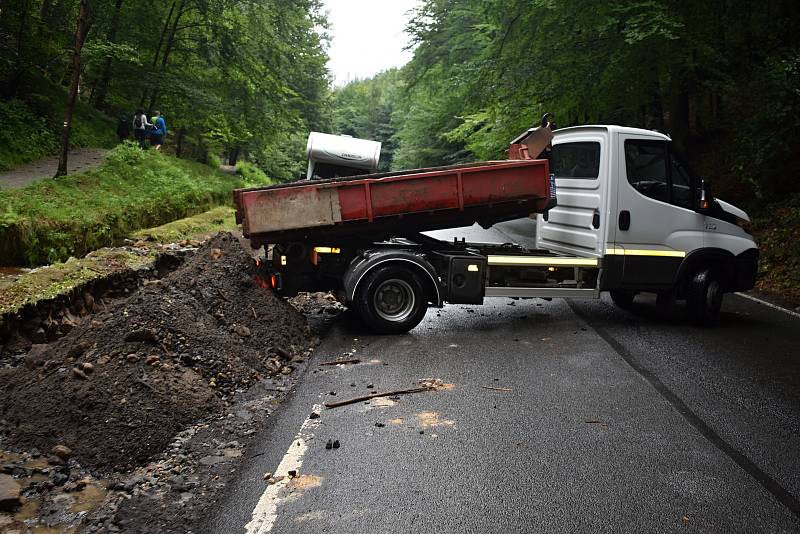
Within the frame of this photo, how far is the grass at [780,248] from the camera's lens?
12.5m

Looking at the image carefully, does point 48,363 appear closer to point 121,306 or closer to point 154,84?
point 121,306

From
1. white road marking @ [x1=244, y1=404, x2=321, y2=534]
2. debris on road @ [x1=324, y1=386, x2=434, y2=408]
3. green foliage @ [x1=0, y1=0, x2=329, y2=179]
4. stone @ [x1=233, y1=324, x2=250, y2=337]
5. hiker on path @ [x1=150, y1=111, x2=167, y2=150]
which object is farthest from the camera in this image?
hiker on path @ [x1=150, y1=111, x2=167, y2=150]

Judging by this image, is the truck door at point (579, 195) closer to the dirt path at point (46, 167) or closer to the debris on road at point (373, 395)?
the debris on road at point (373, 395)

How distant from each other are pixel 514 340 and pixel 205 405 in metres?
4.03

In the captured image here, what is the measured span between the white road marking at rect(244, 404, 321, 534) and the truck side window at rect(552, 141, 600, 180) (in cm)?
552

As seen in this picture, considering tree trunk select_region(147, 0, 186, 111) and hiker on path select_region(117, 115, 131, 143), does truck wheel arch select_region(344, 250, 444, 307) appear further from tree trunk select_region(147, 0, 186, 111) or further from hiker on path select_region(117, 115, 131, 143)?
hiker on path select_region(117, 115, 131, 143)

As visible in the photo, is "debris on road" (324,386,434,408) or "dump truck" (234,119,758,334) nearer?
"debris on road" (324,386,434,408)

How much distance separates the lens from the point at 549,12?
15828mm

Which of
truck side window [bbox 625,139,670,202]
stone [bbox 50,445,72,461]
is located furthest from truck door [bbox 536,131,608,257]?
stone [bbox 50,445,72,461]

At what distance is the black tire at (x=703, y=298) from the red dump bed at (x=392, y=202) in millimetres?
2337

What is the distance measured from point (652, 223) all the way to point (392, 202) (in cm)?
355

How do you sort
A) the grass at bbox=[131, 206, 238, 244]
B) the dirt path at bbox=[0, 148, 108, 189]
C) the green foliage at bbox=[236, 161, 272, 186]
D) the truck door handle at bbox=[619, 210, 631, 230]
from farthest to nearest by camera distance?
the green foliage at bbox=[236, 161, 272, 186]
the dirt path at bbox=[0, 148, 108, 189]
the grass at bbox=[131, 206, 238, 244]
the truck door handle at bbox=[619, 210, 631, 230]

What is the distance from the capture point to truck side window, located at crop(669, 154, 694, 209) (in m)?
8.80

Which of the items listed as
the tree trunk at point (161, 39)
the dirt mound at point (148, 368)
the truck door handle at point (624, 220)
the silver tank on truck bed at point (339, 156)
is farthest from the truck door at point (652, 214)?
the tree trunk at point (161, 39)
